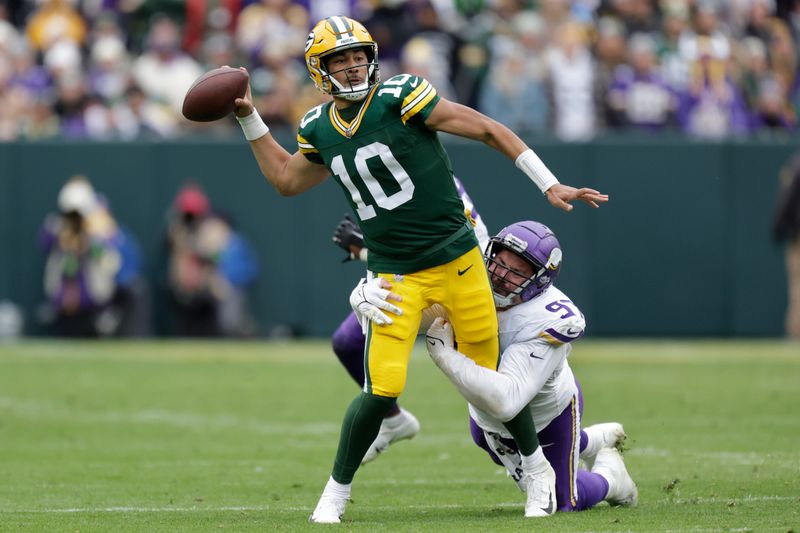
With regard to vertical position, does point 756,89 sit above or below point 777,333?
above

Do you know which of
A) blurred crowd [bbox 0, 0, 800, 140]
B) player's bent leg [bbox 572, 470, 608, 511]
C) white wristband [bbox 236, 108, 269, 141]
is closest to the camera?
player's bent leg [bbox 572, 470, 608, 511]

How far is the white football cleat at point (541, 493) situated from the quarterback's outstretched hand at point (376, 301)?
2.94ft

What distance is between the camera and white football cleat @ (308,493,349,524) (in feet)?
19.0

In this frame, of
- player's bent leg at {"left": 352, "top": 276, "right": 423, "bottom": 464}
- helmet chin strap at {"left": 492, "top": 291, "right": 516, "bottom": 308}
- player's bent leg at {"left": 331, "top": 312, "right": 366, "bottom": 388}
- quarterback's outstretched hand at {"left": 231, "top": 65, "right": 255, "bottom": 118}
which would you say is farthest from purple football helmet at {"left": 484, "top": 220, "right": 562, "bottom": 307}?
player's bent leg at {"left": 331, "top": 312, "right": 366, "bottom": 388}

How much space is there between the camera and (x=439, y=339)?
5.98 metres

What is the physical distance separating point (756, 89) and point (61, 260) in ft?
25.6

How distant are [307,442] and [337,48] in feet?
11.5

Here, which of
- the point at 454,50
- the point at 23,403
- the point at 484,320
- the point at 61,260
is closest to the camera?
the point at 484,320

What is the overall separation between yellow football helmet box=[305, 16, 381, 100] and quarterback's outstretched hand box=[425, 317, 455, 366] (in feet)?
3.27

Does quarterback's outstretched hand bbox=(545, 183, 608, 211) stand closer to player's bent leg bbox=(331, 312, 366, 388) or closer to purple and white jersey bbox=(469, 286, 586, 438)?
purple and white jersey bbox=(469, 286, 586, 438)

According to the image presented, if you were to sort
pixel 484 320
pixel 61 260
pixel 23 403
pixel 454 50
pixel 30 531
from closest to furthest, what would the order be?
pixel 30 531, pixel 484 320, pixel 23 403, pixel 61 260, pixel 454 50

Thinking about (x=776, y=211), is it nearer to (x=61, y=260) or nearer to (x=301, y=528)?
(x=61, y=260)

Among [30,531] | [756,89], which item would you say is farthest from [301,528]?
[756,89]

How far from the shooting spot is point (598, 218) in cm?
1516
